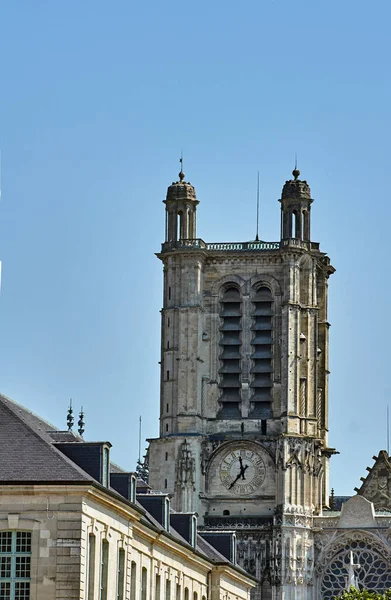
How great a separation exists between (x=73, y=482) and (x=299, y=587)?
244 ft

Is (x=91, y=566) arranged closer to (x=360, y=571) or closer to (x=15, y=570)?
(x=15, y=570)

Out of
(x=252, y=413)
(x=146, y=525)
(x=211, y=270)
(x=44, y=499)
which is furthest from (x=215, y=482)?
(x=44, y=499)

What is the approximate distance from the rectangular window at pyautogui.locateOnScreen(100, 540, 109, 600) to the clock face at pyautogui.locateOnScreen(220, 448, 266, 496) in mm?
70897

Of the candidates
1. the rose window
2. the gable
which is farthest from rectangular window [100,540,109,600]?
the gable

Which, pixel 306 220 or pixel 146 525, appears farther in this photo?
pixel 306 220

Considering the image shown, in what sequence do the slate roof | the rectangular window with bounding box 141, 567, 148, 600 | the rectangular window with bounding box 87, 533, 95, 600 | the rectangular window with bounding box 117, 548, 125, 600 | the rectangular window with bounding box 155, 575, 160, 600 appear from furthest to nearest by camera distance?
the rectangular window with bounding box 155, 575, 160, 600
the rectangular window with bounding box 141, 567, 148, 600
the rectangular window with bounding box 117, 548, 125, 600
the rectangular window with bounding box 87, 533, 95, 600
the slate roof

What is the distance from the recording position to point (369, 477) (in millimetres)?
138125

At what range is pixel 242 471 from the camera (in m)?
132

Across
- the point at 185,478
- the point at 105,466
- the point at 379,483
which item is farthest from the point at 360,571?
the point at 105,466

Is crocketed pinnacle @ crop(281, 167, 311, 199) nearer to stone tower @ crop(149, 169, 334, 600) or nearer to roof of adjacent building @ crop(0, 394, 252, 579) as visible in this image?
stone tower @ crop(149, 169, 334, 600)

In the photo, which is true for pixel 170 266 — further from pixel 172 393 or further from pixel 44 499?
pixel 44 499

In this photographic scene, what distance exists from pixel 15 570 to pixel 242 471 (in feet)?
251

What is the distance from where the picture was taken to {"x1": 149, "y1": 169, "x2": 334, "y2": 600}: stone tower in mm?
130000

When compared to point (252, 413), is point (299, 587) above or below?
below
